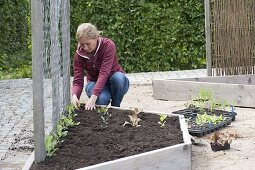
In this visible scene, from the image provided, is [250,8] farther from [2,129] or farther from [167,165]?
[167,165]

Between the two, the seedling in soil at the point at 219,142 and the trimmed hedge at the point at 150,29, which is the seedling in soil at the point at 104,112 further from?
the trimmed hedge at the point at 150,29

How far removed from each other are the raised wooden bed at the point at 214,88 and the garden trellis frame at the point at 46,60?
2.16 meters

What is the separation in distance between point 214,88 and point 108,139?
3.11 metres

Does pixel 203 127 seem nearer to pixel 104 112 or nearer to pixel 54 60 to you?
pixel 104 112

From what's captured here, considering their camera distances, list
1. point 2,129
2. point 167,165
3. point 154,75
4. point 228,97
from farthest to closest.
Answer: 1. point 154,75
2. point 228,97
3. point 2,129
4. point 167,165

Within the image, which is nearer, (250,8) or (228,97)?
(228,97)

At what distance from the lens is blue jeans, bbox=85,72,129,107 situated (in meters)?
7.16

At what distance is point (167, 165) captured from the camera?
493 cm

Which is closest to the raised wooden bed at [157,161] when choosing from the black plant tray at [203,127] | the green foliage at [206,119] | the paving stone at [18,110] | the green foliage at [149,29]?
the paving stone at [18,110]

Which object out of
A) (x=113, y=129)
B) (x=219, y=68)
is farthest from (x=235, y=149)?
(x=219, y=68)

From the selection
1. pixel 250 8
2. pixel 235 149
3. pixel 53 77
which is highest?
pixel 250 8

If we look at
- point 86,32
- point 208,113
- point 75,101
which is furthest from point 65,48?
point 208,113

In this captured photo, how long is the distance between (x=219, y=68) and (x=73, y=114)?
11.4 ft

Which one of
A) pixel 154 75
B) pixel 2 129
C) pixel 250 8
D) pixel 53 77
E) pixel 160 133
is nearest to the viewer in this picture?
pixel 53 77
